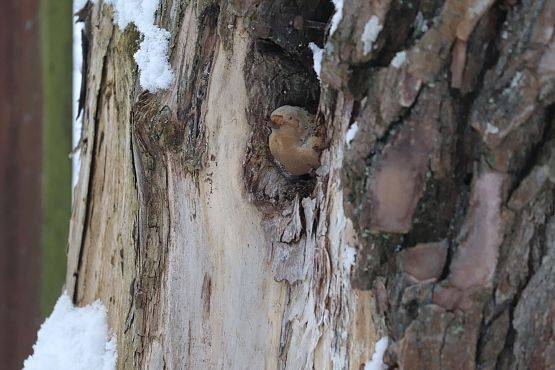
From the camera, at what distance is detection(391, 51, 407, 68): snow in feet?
1.77

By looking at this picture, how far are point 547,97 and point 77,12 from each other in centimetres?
76

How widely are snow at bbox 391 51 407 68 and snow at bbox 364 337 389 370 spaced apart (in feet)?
0.76

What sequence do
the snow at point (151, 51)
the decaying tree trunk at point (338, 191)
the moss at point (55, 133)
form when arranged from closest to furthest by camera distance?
the decaying tree trunk at point (338, 191)
the snow at point (151, 51)
the moss at point (55, 133)

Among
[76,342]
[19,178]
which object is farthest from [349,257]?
[19,178]

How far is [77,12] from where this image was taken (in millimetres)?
1046

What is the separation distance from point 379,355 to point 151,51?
452 millimetres

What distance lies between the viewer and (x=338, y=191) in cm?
64

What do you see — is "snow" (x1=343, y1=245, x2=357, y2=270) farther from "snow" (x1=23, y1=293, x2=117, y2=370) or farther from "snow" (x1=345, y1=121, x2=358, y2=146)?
"snow" (x1=23, y1=293, x2=117, y2=370)

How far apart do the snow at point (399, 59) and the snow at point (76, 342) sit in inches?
23.2

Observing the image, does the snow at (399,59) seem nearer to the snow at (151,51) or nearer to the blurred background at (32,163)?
the snow at (151,51)

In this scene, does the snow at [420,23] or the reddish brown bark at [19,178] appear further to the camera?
the reddish brown bark at [19,178]

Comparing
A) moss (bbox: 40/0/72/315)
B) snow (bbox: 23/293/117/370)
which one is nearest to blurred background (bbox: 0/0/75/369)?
moss (bbox: 40/0/72/315)

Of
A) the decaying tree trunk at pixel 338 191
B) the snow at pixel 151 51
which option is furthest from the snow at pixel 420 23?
the snow at pixel 151 51

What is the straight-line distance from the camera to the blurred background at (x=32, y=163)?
1.44 metres
